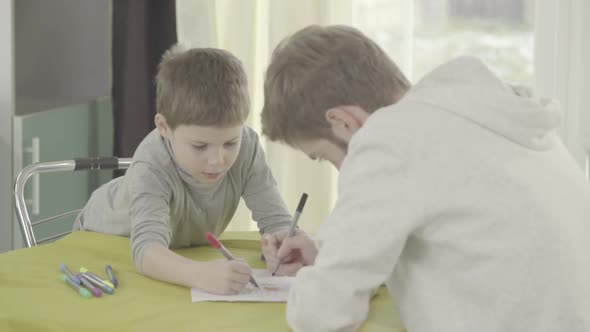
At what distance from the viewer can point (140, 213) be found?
71.4 inches

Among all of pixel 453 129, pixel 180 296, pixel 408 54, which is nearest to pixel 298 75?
pixel 453 129

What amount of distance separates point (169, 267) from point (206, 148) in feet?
1.04

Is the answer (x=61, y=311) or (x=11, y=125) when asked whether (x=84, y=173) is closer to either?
(x=11, y=125)

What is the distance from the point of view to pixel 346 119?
143cm

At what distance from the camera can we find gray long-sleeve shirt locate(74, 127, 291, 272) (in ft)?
5.99

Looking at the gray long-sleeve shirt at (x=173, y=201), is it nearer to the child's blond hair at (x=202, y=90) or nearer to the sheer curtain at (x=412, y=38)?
the child's blond hair at (x=202, y=90)

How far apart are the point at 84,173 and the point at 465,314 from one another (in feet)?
7.52

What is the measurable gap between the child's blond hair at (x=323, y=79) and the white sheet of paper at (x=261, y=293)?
0.89 feet

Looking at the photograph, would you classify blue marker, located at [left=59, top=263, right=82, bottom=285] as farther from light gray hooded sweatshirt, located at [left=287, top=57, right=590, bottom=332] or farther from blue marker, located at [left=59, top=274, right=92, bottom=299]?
light gray hooded sweatshirt, located at [left=287, top=57, right=590, bottom=332]

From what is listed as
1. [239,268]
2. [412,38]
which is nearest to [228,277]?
[239,268]

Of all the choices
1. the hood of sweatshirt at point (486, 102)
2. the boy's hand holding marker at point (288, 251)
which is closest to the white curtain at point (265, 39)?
the boy's hand holding marker at point (288, 251)

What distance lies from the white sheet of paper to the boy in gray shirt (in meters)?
0.16

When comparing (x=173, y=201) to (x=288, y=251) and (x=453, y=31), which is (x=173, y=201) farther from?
(x=453, y=31)

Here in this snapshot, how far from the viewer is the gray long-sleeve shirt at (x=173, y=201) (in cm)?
183
